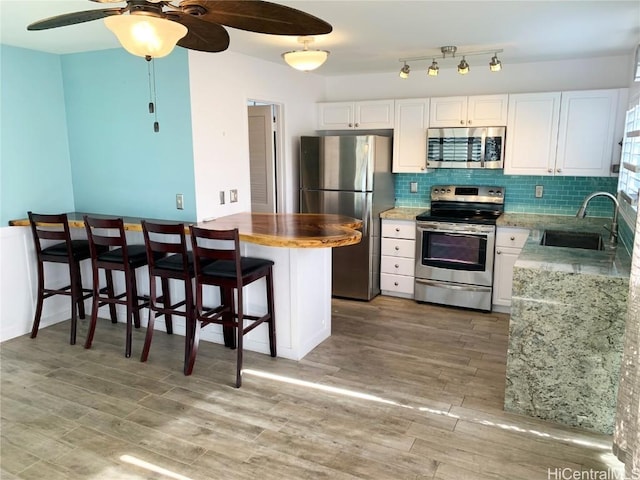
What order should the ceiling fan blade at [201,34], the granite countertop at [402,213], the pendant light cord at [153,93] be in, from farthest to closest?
the granite countertop at [402,213]
the pendant light cord at [153,93]
the ceiling fan blade at [201,34]

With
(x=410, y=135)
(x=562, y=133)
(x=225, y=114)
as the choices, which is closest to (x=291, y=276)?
(x=225, y=114)

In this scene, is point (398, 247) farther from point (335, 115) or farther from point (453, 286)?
point (335, 115)

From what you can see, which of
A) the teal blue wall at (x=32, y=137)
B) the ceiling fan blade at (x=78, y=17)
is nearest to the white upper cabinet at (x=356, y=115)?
the teal blue wall at (x=32, y=137)

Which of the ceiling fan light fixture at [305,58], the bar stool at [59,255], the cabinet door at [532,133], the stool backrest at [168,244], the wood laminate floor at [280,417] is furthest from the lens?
the cabinet door at [532,133]

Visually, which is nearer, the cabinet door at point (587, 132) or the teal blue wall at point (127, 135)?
the teal blue wall at point (127, 135)

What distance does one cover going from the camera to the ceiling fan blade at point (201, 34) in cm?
196

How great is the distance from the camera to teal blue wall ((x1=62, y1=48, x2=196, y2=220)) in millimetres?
3850

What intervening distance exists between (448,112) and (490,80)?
23.3 inches

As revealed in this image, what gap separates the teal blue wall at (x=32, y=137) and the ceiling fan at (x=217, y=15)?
2264mm

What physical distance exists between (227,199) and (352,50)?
1.70m

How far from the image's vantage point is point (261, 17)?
6.05 feet

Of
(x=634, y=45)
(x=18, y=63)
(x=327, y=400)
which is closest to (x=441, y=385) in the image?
(x=327, y=400)

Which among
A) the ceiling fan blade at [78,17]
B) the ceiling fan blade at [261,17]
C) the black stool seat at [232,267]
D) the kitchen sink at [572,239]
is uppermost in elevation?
the ceiling fan blade at [78,17]

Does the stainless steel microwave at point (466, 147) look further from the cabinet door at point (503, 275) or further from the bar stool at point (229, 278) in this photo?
the bar stool at point (229, 278)
